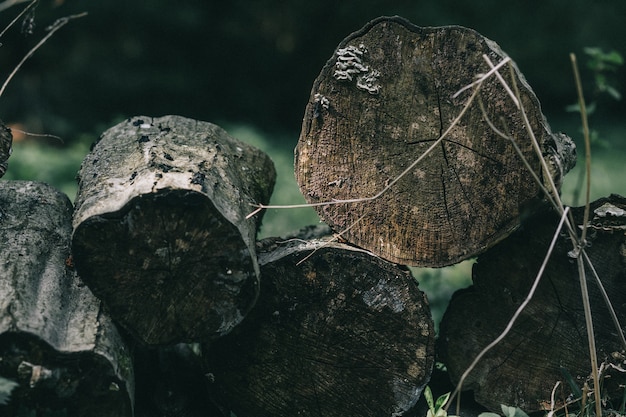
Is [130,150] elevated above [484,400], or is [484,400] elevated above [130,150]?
[130,150]

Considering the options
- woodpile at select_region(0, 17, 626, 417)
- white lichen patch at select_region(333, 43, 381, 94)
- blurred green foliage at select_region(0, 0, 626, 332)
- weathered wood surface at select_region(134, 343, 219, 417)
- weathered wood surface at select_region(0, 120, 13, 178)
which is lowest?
weathered wood surface at select_region(134, 343, 219, 417)

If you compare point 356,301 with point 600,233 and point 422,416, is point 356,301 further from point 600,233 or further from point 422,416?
point 600,233

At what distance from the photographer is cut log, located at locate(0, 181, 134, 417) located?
2.36 m

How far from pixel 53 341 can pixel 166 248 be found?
0.49m

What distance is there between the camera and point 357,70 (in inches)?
109

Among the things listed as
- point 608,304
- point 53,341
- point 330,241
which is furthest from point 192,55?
point 608,304

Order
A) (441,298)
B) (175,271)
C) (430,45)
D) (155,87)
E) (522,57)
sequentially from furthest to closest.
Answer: (522,57)
(155,87)
(441,298)
(430,45)
(175,271)

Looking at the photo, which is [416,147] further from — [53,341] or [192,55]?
[192,55]

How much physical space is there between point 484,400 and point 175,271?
146 centimetres

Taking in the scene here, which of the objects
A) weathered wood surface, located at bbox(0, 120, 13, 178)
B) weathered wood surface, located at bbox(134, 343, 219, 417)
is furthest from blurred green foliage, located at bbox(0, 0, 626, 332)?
weathered wood surface, located at bbox(0, 120, 13, 178)

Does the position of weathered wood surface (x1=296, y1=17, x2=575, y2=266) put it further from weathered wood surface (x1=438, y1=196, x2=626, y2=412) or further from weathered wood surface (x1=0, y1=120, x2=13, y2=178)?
weathered wood surface (x1=0, y1=120, x2=13, y2=178)

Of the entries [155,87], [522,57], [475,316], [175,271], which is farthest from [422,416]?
[522,57]

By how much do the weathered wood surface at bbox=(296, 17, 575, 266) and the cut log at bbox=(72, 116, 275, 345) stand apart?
46 cm

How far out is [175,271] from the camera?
2533 mm
